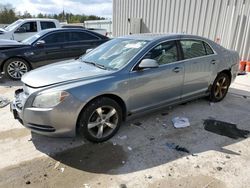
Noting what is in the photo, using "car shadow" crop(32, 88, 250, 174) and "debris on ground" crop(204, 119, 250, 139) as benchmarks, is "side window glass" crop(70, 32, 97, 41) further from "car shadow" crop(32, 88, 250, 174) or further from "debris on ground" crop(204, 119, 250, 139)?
"debris on ground" crop(204, 119, 250, 139)

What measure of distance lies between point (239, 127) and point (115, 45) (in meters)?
2.62

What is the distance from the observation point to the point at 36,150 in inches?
127

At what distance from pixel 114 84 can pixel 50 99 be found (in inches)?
35.2

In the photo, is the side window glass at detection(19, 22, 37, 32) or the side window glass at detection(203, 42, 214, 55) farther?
the side window glass at detection(19, 22, 37, 32)

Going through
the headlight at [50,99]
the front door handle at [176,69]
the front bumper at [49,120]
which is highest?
the front door handle at [176,69]

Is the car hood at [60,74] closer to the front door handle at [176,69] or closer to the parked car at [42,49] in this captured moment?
the front door handle at [176,69]

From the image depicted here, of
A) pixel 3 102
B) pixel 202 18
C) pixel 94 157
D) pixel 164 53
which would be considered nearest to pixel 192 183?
pixel 94 157

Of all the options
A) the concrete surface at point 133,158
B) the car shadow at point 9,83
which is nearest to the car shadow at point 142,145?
the concrete surface at point 133,158

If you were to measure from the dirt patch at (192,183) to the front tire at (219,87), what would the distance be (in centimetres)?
264

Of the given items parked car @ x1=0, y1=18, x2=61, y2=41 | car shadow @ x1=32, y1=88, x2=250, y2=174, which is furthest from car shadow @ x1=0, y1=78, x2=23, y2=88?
parked car @ x1=0, y1=18, x2=61, y2=41

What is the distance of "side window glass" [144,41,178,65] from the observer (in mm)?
3770

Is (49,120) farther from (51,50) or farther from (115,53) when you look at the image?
(51,50)

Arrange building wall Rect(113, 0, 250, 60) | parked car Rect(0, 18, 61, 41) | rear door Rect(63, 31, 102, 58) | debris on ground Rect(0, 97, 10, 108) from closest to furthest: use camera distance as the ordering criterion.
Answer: debris on ground Rect(0, 97, 10, 108) < rear door Rect(63, 31, 102, 58) < building wall Rect(113, 0, 250, 60) < parked car Rect(0, 18, 61, 41)

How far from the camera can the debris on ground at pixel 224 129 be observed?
374cm
